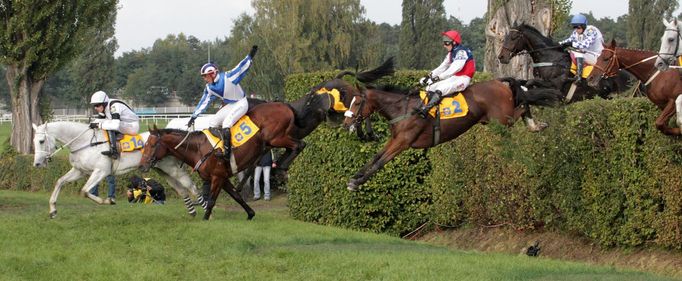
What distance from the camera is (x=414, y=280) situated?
425 inches

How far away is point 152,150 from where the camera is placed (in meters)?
18.2

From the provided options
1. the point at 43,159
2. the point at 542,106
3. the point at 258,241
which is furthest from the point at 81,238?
the point at 542,106

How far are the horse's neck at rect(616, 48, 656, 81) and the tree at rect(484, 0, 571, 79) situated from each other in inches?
221

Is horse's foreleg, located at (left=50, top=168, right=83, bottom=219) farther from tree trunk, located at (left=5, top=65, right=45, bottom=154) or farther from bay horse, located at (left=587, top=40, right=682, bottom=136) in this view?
tree trunk, located at (left=5, top=65, right=45, bottom=154)

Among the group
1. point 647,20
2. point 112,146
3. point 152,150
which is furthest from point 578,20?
point 647,20

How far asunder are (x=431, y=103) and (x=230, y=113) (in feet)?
16.7

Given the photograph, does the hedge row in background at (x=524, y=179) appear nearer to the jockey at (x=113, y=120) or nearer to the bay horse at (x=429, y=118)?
the bay horse at (x=429, y=118)

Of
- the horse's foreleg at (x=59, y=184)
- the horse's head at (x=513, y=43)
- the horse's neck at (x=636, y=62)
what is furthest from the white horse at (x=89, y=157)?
the horse's neck at (x=636, y=62)

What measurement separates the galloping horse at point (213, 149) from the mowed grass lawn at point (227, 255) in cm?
93

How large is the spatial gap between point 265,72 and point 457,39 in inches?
1802

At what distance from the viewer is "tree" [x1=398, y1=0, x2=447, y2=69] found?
198 feet

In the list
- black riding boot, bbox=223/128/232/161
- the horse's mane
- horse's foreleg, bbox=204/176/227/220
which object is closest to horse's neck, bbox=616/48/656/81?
the horse's mane

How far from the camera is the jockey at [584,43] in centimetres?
1566

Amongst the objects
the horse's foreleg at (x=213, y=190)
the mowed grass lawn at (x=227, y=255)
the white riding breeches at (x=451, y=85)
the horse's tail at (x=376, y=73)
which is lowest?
the mowed grass lawn at (x=227, y=255)
